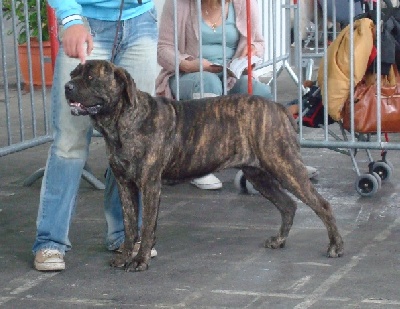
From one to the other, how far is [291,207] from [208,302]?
3.95 ft

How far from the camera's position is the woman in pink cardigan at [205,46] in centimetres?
742

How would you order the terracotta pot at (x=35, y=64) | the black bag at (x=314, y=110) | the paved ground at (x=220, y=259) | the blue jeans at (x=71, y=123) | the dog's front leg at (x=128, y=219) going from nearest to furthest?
the paved ground at (x=220, y=259), the blue jeans at (x=71, y=123), the dog's front leg at (x=128, y=219), the black bag at (x=314, y=110), the terracotta pot at (x=35, y=64)

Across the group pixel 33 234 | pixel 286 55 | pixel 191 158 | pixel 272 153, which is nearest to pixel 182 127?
pixel 191 158

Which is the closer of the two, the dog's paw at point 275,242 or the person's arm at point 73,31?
the person's arm at point 73,31

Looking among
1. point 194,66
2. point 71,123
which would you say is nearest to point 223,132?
point 71,123

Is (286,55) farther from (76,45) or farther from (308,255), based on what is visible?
(76,45)

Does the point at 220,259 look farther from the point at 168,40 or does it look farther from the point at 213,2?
the point at 213,2

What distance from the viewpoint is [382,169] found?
7.49 m

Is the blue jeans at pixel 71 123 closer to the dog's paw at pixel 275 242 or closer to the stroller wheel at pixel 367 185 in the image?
the dog's paw at pixel 275 242

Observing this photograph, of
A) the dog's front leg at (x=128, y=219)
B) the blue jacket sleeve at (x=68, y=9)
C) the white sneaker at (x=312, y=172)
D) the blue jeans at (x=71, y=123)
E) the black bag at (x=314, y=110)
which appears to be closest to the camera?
the blue jacket sleeve at (x=68, y=9)

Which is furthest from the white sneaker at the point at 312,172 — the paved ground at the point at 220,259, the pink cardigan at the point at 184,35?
the pink cardigan at the point at 184,35

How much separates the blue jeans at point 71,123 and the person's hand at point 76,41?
245 millimetres

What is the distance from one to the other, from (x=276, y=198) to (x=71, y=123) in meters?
1.31

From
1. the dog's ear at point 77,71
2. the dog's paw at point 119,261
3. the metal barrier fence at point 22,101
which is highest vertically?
the dog's ear at point 77,71
